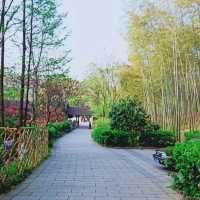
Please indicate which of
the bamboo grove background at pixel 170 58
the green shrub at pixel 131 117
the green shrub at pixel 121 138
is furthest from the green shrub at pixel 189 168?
the green shrub at pixel 131 117

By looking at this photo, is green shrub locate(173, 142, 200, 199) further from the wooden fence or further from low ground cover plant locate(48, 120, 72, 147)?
low ground cover plant locate(48, 120, 72, 147)

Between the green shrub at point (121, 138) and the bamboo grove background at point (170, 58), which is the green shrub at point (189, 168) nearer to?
the bamboo grove background at point (170, 58)

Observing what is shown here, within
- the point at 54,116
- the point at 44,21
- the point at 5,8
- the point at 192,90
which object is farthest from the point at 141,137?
the point at 54,116

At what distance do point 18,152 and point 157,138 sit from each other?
11.8m

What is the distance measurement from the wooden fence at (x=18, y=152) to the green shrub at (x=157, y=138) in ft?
26.3

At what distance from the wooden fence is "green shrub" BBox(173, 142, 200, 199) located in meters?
2.88

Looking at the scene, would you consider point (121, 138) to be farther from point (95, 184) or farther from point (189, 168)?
point (189, 168)

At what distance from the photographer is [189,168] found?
18.7 feet

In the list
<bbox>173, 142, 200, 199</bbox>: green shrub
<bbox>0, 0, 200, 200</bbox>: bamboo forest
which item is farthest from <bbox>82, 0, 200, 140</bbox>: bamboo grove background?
<bbox>173, 142, 200, 199</bbox>: green shrub

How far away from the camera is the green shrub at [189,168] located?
17.7 ft

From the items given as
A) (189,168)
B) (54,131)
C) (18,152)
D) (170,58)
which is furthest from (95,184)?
(54,131)

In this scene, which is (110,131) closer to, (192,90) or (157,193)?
(192,90)

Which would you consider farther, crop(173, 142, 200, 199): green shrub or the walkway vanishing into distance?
the walkway vanishing into distance

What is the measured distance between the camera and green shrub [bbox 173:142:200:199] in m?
5.39
